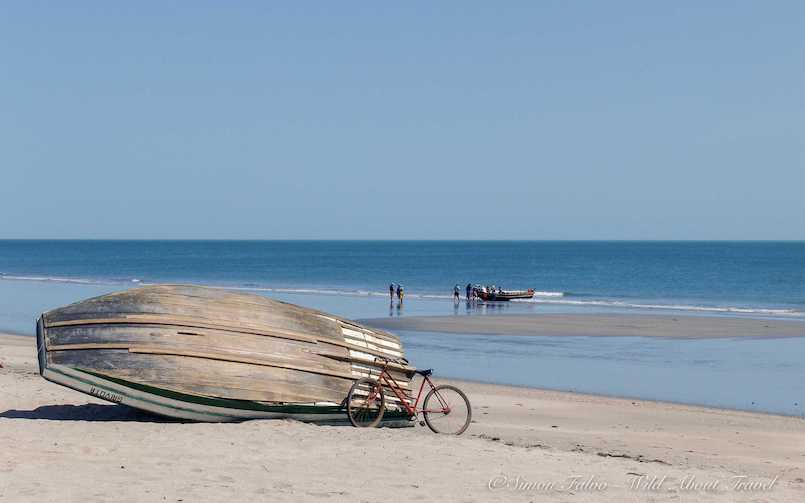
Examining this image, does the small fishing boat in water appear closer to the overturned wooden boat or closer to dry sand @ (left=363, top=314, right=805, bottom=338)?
dry sand @ (left=363, top=314, right=805, bottom=338)

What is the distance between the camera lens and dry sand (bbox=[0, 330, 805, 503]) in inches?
368

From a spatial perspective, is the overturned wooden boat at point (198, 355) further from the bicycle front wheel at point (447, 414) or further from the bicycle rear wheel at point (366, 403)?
the bicycle front wheel at point (447, 414)

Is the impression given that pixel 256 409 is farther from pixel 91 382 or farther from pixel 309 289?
pixel 309 289

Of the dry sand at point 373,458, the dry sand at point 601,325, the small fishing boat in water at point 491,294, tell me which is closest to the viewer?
the dry sand at point 373,458

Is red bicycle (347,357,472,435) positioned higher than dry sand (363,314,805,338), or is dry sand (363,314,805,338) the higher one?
red bicycle (347,357,472,435)

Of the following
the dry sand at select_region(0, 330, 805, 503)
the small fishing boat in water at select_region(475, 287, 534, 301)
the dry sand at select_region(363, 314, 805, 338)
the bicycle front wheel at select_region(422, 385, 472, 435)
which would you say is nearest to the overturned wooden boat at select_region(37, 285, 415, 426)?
the dry sand at select_region(0, 330, 805, 503)

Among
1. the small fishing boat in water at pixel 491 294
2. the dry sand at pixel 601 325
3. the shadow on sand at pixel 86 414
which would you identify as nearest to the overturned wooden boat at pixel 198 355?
the shadow on sand at pixel 86 414

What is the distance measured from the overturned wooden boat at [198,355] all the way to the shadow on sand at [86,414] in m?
0.80

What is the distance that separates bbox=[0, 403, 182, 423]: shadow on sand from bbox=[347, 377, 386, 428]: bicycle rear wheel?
258 centimetres

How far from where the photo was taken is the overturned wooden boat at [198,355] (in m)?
12.0

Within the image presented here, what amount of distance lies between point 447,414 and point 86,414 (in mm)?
5633

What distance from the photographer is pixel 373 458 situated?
11.0 meters

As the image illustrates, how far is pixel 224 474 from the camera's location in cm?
992

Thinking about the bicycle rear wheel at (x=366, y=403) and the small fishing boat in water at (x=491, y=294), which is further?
the small fishing boat in water at (x=491, y=294)
